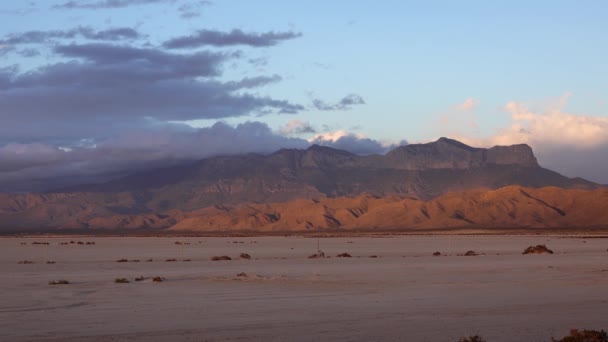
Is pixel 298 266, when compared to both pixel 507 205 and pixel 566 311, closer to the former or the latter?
pixel 566 311

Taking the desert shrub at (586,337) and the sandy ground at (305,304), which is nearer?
the desert shrub at (586,337)

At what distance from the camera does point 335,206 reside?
184125mm

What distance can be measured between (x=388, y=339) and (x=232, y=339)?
2467 mm

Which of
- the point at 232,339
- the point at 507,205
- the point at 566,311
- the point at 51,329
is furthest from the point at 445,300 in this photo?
the point at 507,205

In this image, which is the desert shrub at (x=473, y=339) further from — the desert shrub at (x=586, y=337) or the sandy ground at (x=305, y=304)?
the desert shrub at (x=586, y=337)

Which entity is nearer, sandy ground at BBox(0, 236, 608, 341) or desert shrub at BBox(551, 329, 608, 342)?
desert shrub at BBox(551, 329, 608, 342)

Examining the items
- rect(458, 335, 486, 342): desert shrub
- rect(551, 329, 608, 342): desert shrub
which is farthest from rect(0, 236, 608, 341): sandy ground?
rect(551, 329, 608, 342): desert shrub

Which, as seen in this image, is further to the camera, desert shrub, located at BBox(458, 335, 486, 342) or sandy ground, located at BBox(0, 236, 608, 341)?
sandy ground, located at BBox(0, 236, 608, 341)

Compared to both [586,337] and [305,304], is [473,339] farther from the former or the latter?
[305,304]

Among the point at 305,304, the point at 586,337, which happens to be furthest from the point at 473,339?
the point at 305,304

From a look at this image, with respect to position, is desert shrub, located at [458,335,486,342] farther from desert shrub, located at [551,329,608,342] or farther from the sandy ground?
desert shrub, located at [551,329,608,342]

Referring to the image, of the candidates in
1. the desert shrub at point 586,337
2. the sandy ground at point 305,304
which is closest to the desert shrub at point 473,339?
the sandy ground at point 305,304

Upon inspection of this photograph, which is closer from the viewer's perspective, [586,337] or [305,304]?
[586,337]

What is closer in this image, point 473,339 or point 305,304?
point 473,339
